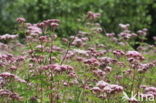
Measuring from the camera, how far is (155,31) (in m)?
19.8

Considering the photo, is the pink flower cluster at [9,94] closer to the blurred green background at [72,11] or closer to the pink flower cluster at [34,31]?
the pink flower cluster at [34,31]

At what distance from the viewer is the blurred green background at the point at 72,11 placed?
587 inches

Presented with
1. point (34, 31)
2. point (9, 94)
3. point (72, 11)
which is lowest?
point (9, 94)

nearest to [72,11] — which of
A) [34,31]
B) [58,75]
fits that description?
[34,31]

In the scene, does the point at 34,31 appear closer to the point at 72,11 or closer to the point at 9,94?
the point at 9,94

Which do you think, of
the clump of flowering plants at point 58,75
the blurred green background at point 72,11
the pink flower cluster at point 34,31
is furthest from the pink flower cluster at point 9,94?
the blurred green background at point 72,11

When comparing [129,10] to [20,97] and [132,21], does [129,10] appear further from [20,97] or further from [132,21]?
[20,97]

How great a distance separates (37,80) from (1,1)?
37.6 feet

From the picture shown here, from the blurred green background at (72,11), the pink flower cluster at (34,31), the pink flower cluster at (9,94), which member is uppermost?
the blurred green background at (72,11)

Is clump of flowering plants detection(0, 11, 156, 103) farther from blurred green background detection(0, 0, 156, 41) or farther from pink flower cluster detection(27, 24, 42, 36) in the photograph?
blurred green background detection(0, 0, 156, 41)

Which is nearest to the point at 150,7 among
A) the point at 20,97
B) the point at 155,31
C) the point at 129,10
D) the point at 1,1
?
the point at 155,31

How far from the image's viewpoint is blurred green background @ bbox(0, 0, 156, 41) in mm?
14916

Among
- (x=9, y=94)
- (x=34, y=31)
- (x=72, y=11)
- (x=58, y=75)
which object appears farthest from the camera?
(x=72, y=11)

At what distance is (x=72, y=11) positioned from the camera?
15.1 m
